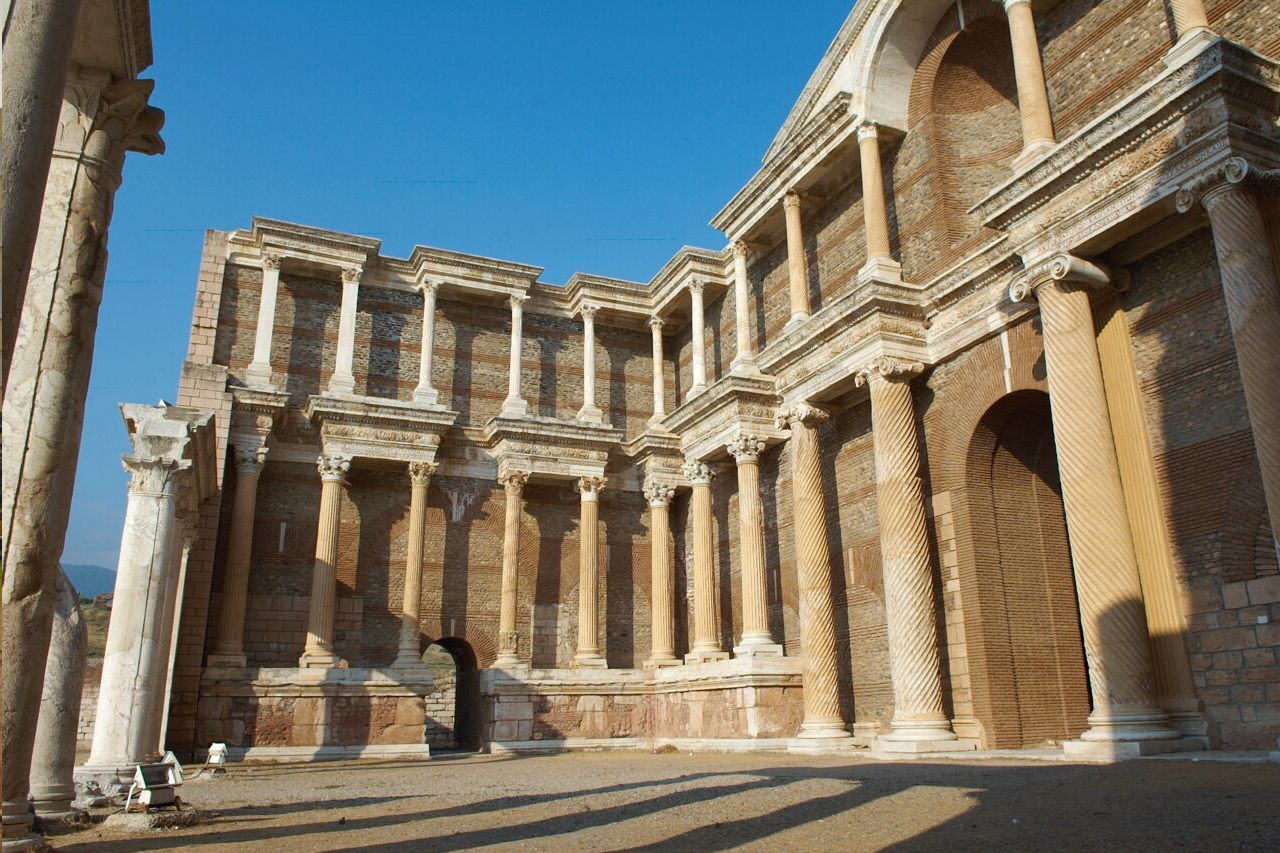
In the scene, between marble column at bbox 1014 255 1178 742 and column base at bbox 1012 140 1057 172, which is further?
column base at bbox 1012 140 1057 172

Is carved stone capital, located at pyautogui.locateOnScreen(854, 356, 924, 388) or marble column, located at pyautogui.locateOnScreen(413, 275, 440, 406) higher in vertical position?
marble column, located at pyautogui.locateOnScreen(413, 275, 440, 406)

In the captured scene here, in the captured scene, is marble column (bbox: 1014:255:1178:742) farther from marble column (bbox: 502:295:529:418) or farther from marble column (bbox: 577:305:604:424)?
marble column (bbox: 502:295:529:418)

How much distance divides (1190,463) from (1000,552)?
13.2ft

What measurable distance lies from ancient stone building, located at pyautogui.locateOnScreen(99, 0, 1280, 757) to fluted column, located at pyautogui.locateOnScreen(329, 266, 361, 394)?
9 cm

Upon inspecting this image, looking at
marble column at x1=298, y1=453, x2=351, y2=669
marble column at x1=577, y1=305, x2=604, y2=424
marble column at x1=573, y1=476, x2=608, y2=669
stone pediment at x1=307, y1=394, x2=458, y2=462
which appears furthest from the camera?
marble column at x1=577, y1=305, x2=604, y2=424

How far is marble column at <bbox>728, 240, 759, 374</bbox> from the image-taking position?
76.3 ft

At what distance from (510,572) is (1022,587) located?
12774 millimetres

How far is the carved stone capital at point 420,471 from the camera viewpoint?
79.5 feet

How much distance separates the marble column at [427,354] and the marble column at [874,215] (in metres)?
11.9

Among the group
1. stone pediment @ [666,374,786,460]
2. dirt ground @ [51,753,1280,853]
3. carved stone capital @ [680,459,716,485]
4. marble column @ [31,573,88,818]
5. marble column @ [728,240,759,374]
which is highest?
marble column @ [728,240,759,374]

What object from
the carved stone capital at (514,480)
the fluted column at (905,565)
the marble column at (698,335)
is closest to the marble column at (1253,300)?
the fluted column at (905,565)

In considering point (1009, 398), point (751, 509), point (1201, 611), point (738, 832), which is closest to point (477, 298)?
point (751, 509)

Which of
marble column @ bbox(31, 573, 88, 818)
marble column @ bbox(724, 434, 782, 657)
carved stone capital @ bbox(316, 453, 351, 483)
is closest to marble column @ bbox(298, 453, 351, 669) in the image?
carved stone capital @ bbox(316, 453, 351, 483)

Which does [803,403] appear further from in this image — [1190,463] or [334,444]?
[334,444]
